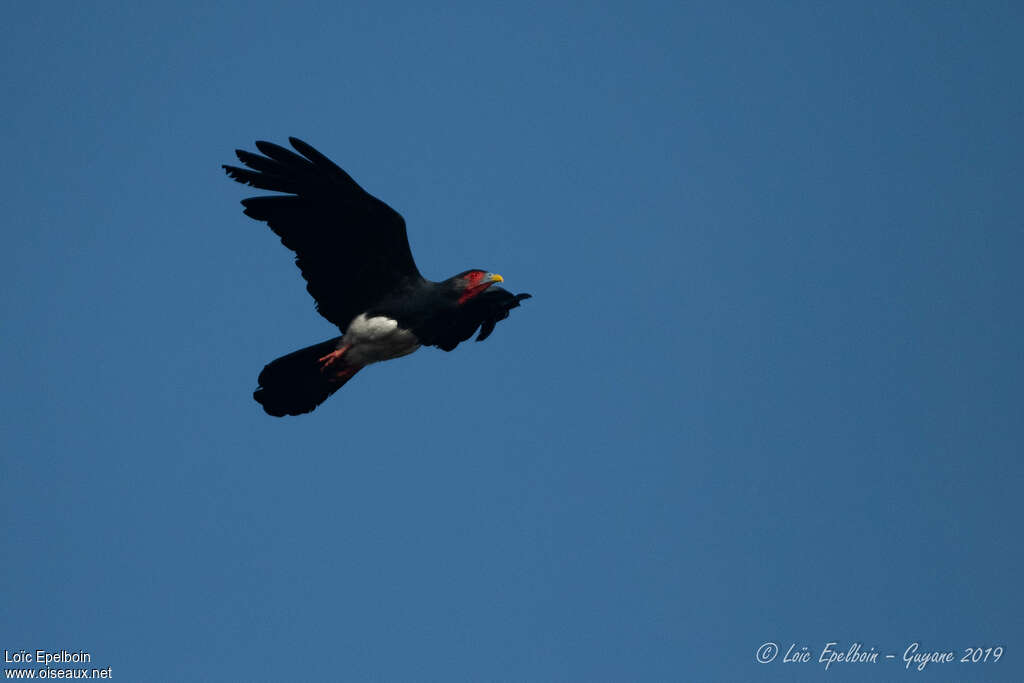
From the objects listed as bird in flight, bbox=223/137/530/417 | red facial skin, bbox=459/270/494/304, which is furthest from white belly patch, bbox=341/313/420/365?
red facial skin, bbox=459/270/494/304

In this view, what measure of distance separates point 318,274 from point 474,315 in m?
1.78

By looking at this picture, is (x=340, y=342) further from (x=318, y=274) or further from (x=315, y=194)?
(x=315, y=194)

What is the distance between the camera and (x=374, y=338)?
12.5 metres

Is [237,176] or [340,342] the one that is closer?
[237,176]

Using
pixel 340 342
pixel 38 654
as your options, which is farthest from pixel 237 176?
pixel 38 654

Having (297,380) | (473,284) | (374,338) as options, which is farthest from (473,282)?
(297,380)

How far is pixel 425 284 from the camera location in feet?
41.7

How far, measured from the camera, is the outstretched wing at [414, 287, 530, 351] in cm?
1262

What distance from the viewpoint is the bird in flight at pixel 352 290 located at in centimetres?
1218

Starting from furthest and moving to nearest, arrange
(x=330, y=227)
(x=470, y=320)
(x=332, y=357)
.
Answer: (x=470, y=320), (x=332, y=357), (x=330, y=227)

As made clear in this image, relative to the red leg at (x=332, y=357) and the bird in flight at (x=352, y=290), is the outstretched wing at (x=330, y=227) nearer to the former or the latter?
the bird in flight at (x=352, y=290)

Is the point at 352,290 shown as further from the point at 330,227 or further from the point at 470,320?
the point at 470,320

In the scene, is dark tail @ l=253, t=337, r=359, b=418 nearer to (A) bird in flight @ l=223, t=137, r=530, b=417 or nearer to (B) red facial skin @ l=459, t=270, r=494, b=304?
(A) bird in flight @ l=223, t=137, r=530, b=417

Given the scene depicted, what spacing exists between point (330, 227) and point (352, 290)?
774 mm
